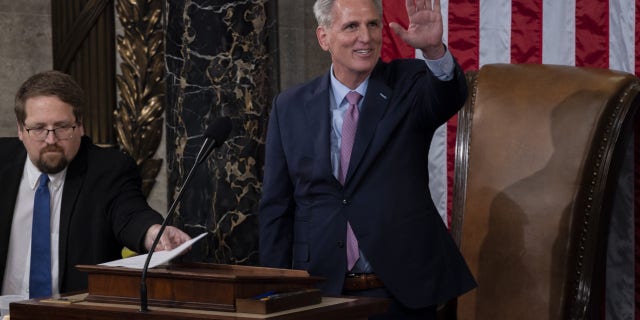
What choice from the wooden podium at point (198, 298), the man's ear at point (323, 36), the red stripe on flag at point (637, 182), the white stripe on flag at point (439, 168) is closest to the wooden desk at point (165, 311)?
the wooden podium at point (198, 298)

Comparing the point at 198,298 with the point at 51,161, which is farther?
the point at 51,161

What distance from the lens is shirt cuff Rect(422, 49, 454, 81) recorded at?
3090 mm

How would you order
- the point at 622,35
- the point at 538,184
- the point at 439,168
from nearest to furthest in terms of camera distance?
the point at 538,184 → the point at 622,35 → the point at 439,168

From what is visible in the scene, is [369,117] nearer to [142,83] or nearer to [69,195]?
[69,195]

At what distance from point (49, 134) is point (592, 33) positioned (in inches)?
89.5

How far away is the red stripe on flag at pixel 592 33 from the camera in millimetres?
4309

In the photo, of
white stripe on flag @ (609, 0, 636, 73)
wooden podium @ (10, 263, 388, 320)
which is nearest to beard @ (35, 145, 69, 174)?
wooden podium @ (10, 263, 388, 320)

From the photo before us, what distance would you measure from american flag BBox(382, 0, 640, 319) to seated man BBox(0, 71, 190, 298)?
1.69 m

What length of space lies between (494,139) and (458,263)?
876mm

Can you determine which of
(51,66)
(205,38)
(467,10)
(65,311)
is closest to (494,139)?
(467,10)

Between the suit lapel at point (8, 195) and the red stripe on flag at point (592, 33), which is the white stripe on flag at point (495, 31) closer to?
the red stripe on flag at point (592, 33)

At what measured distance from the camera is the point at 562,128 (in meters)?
3.86

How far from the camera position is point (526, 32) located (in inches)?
176

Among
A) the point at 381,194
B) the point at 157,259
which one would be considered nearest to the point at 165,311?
the point at 157,259
